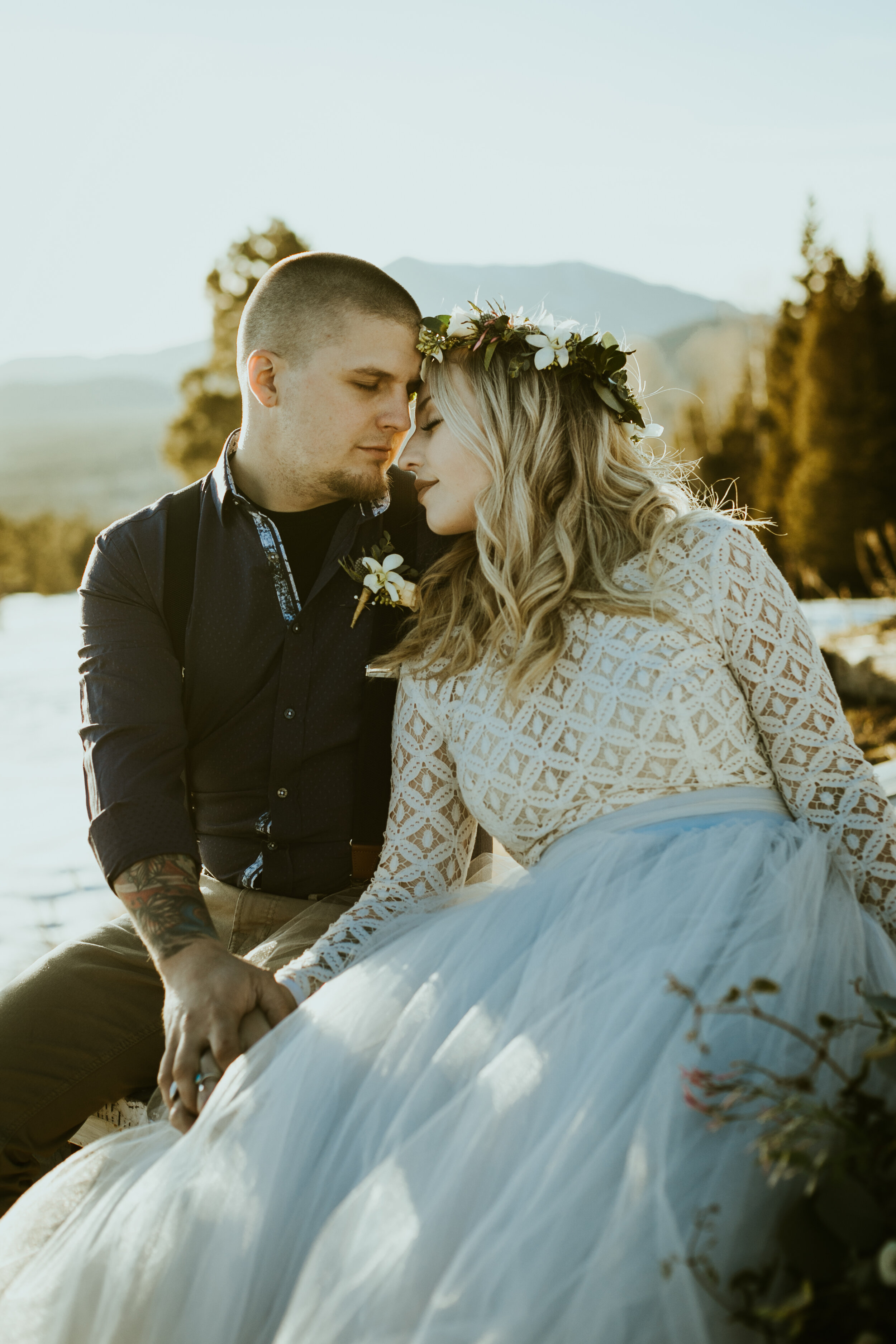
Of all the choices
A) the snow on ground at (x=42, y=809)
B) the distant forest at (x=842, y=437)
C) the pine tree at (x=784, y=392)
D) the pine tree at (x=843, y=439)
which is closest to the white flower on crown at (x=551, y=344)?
the snow on ground at (x=42, y=809)

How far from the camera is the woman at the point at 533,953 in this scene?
0.98 metres

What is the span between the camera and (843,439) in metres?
11.3

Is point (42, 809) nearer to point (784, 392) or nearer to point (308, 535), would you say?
point (308, 535)

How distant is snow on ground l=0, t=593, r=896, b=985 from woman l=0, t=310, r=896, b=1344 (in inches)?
40.9

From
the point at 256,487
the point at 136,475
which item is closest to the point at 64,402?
the point at 136,475

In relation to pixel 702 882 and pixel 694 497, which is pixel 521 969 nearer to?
pixel 702 882

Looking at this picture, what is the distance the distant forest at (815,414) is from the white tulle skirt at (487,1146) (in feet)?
29.2


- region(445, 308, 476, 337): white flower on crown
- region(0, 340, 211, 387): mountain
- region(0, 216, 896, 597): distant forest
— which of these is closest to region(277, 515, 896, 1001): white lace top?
region(445, 308, 476, 337): white flower on crown

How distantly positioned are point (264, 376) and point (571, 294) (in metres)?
13.7

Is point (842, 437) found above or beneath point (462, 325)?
beneath

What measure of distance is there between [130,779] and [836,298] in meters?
12.1

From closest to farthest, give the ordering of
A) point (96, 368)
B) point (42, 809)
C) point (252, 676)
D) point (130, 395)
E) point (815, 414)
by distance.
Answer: point (252, 676), point (42, 809), point (815, 414), point (96, 368), point (130, 395)

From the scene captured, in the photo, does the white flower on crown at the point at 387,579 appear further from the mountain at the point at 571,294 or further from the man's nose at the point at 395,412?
the mountain at the point at 571,294

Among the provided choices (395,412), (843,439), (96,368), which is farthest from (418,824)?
(96,368)
